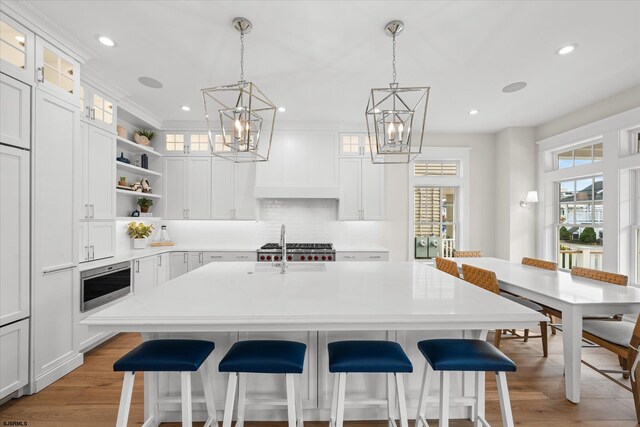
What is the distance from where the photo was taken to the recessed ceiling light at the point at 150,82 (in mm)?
3533

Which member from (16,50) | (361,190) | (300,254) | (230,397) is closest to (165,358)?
(230,397)

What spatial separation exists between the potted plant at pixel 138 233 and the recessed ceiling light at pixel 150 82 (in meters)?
→ 2.08

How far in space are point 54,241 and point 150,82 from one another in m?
2.07

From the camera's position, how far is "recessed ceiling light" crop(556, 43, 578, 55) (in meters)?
2.86

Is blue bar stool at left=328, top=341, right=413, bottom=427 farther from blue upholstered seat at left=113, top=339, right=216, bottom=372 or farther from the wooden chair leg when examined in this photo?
the wooden chair leg

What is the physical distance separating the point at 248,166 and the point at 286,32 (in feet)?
8.67

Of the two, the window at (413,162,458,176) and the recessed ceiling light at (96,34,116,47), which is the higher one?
the recessed ceiling light at (96,34,116,47)

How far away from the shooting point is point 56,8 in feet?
7.84

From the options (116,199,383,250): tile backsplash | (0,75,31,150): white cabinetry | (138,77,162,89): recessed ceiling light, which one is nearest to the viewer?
(0,75,31,150): white cabinetry

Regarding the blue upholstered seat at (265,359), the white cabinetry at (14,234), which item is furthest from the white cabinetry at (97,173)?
the blue upholstered seat at (265,359)

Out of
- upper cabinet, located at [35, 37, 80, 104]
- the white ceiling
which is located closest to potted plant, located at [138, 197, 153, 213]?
the white ceiling

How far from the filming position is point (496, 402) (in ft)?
7.64

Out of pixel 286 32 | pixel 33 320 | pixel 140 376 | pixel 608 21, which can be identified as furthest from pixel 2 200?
pixel 608 21

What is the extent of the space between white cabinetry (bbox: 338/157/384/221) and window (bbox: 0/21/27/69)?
148 inches
